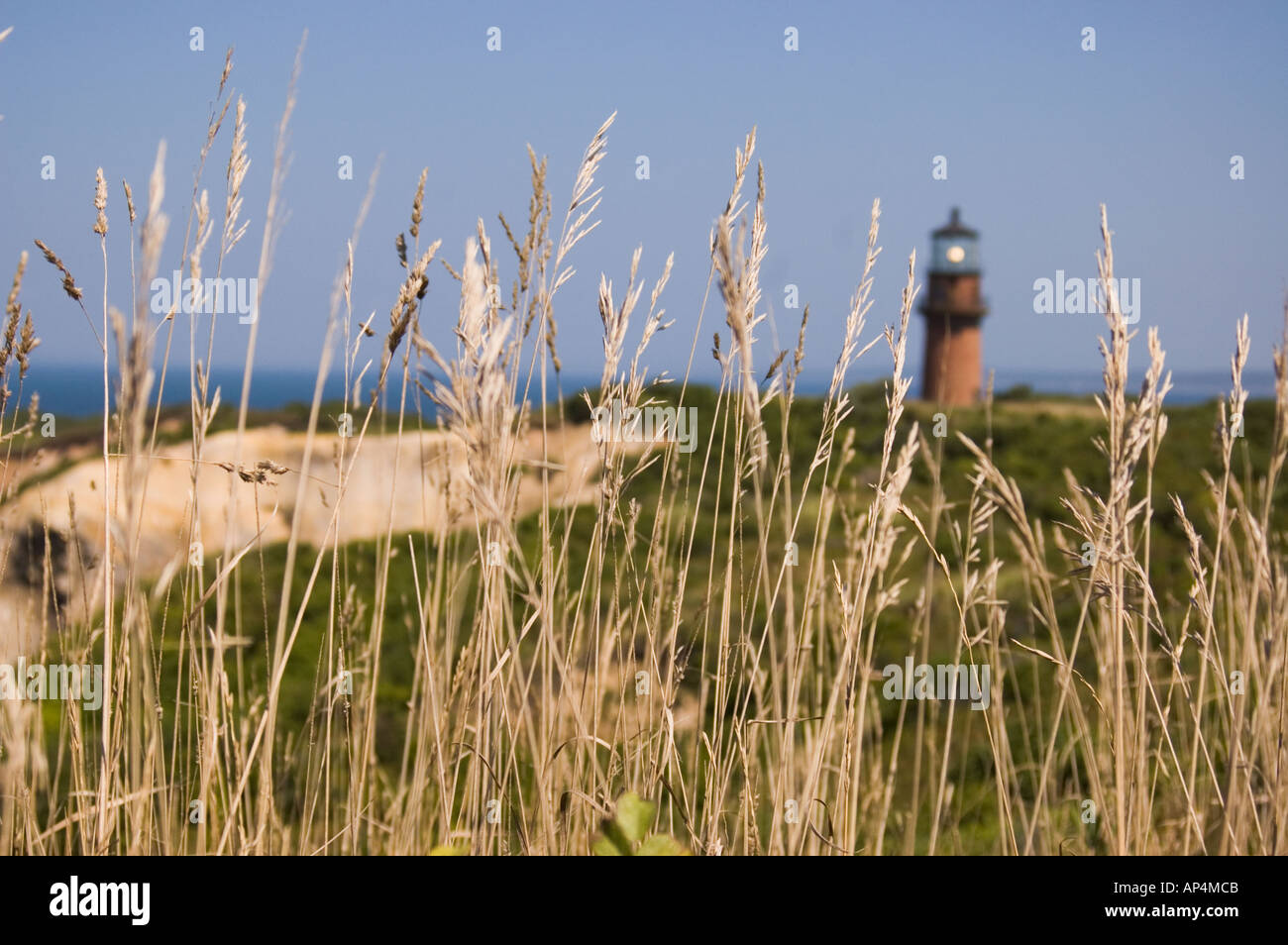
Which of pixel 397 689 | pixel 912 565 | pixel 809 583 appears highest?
pixel 809 583

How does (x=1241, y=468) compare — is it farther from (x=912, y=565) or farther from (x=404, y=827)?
(x=404, y=827)

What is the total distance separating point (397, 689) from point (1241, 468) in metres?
8.73

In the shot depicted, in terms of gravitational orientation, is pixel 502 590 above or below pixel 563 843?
above

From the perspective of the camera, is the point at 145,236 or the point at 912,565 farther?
the point at 912,565

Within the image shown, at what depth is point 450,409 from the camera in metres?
0.92

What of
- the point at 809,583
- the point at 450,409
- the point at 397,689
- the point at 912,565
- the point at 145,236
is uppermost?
the point at 145,236
